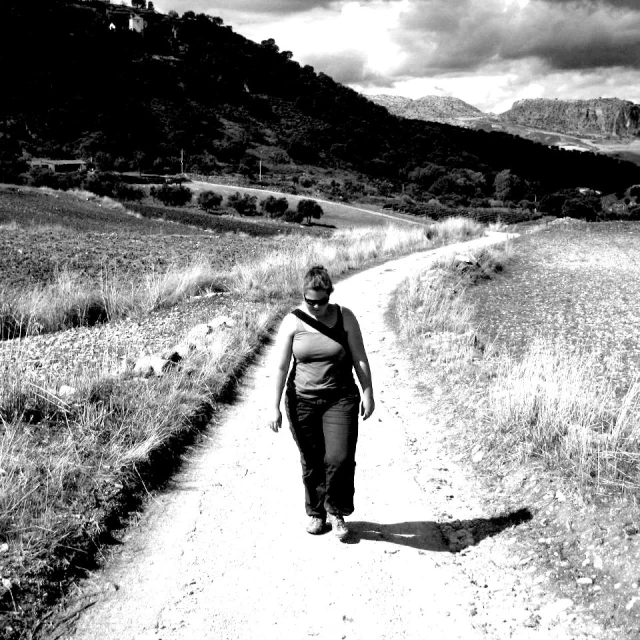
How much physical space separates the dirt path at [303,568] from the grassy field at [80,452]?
0.23 meters

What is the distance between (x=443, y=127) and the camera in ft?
557

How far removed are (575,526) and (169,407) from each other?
12.6ft

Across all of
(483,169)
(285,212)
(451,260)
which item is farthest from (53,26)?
(451,260)

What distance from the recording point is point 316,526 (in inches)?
183

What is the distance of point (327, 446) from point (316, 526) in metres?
0.63

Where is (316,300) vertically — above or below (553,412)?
above

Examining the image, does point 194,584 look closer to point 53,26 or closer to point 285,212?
point 285,212

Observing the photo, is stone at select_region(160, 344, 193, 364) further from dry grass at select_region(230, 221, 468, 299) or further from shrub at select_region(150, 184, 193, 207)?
shrub at select_region(150, 184, 193, 207)

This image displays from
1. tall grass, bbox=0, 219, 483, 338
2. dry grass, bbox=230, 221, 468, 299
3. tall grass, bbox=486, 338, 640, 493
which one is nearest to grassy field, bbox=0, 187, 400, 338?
tall grass, bbox=0, 219, 483, 338

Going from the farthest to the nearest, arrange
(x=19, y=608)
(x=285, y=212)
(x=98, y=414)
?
1. (x=285, y=212)
2. (x=98, y=414)
3. (x=19, y=608)

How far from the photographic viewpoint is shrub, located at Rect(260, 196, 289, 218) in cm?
5522

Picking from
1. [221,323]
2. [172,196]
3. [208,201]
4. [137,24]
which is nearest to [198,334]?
[221,323]

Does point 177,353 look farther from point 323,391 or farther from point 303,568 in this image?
point 303,568

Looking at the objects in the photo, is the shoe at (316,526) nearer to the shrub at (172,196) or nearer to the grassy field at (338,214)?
the grassy field at (338,214)
